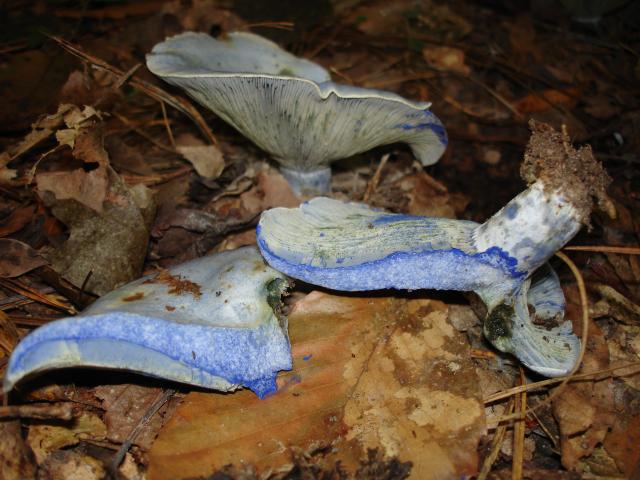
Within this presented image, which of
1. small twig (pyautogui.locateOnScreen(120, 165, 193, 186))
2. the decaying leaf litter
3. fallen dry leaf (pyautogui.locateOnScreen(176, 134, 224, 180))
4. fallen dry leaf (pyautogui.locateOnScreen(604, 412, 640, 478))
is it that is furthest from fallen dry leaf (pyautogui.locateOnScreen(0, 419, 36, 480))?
fallen dry leaf (pyautogui.locateOnScreen(604, 412, 640, 478))

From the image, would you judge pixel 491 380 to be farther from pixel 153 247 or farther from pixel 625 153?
pixel 625 153

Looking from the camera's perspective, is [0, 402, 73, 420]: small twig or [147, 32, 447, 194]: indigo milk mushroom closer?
[0, 402, 73, 420]: small twig

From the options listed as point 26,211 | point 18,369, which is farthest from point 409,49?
Result: point 18,369

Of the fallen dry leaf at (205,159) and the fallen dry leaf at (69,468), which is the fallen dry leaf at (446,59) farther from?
the fallen dry leaf at (69,468)

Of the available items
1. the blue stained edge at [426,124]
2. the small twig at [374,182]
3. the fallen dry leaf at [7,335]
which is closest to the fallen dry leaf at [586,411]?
the blue stained edge at [426,124]

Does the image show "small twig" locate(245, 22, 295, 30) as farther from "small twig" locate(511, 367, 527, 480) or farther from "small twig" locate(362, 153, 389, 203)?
"small twig" locate(511, 367, 527, 480)

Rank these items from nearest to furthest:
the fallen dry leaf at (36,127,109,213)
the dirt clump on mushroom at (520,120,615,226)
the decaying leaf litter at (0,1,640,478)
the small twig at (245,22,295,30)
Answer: the dirt clump on mushroom at (520,120,615,226)
the decaying leaf litter at (0,1,640,478)
the fallen dry leaf at (36,127,109,213)
the small twig at (245,22,295,30)
